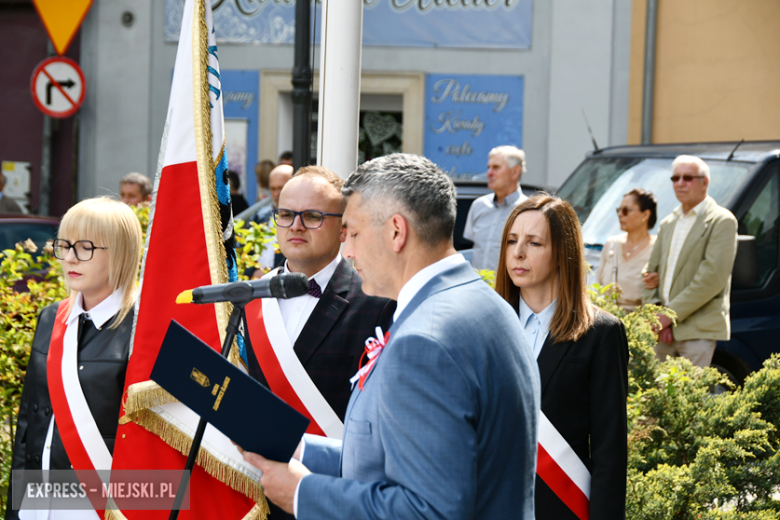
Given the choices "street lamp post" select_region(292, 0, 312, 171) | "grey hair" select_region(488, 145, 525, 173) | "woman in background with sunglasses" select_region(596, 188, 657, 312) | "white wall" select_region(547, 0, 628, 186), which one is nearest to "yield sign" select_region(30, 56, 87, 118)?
"street lamp post" select_region(292, 0, 312, 171)

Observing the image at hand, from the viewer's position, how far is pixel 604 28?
12281 millimetres

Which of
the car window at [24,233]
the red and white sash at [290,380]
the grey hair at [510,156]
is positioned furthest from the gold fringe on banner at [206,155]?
the car window at [24,233]

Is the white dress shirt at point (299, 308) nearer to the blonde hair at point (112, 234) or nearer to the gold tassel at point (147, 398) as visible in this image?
the gold tassel at point (147, 398)

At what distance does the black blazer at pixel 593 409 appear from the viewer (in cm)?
267

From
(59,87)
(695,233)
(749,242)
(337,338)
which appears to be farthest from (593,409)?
(59,87)

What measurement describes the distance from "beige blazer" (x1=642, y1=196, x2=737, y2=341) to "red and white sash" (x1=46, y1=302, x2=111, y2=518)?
13.1 feet

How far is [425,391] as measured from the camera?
165 cm

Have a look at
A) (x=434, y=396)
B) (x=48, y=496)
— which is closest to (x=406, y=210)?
(x=434, y=396)

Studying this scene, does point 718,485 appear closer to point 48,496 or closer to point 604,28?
point 48,496

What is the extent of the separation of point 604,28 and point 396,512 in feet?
38.7

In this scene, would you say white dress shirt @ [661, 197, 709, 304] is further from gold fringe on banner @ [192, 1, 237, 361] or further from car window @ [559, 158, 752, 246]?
gold fringe on banner @ [192, 1, 237, 361]

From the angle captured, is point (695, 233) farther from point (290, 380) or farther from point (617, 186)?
point (290, 380)

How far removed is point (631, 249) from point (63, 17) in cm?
977

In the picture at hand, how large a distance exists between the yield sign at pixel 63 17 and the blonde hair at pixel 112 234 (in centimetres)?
1045
